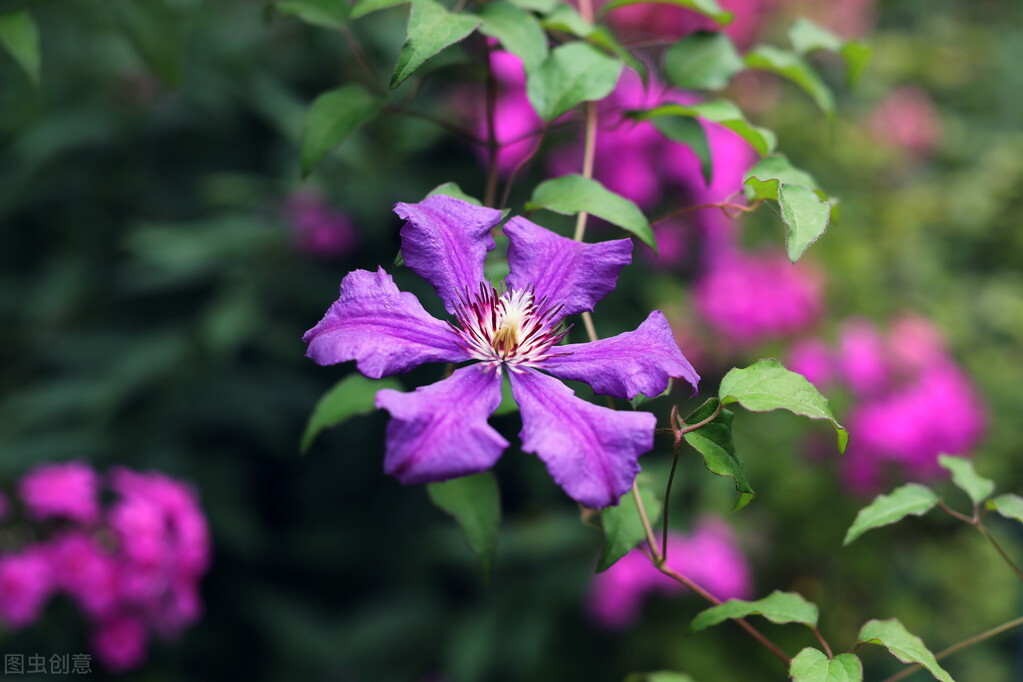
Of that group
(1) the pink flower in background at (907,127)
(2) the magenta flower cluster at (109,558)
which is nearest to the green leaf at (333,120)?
(2) the magenta flower cluster at (109,558)

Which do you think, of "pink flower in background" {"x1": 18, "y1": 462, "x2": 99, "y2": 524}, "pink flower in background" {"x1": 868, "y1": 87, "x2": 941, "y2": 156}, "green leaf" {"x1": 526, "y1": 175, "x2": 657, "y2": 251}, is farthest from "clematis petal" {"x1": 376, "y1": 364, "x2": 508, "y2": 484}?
"pink flower in background" {"x1": 868, "y1": 87, "x2": 941, "y2": 156}

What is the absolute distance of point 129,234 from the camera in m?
1.87

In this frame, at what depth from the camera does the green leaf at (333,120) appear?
0.74 m

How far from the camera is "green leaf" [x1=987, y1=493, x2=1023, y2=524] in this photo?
646 millimetres

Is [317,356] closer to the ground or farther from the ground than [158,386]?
farther from the ground

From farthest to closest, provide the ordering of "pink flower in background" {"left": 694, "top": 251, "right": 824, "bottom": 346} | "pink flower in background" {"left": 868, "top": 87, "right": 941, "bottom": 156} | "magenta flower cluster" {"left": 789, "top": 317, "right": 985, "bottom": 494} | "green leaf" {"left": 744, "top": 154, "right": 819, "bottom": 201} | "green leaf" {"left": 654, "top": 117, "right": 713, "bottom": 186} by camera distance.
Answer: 1. "pink flower in background" {"left": 868, "top": 87, "right": 941, "bottom": 156}
2. "pink flower in background" {"left": 694, "top": 251, "right": 824, "bottom": 346}
3. "magenta flower cluster" {"left": 789, "top": 317, "right": 985, "bottom": 494}
4. "green leaf" {"left": 654, "top": 117, "right": 713, "bottom": 186}
5. "green leaf" {"left": 744, "top": 154, "right": 819, "bottom": 201}

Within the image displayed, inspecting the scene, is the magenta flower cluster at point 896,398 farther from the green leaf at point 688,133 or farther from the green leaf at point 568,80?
the green leaf at point 568,80

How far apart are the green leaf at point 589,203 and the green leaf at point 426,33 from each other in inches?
5.3

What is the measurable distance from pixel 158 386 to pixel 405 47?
144cm

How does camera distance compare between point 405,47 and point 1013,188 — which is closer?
point 405,47

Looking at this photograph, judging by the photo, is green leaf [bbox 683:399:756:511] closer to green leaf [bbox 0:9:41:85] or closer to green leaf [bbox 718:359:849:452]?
green leaf [bbox 718:359:849:452]

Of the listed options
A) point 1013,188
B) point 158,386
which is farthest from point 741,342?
point 1013,188

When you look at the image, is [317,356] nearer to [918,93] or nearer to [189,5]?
[189,5]

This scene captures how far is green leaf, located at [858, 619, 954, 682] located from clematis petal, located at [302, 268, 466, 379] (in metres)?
0.33
